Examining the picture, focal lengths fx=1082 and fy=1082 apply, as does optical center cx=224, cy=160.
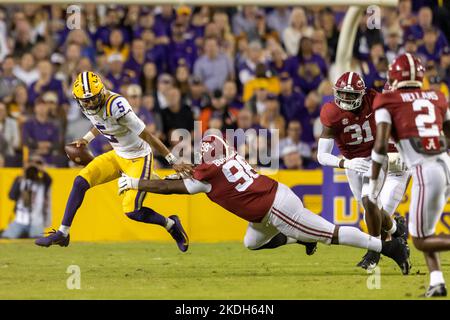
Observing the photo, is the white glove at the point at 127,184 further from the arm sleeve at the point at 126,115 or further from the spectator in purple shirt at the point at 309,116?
the spectator in purple shirt at the point at 309,116

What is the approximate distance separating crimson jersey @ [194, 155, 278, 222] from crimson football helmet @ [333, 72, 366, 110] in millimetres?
1322

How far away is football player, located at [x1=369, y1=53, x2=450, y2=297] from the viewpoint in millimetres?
8188

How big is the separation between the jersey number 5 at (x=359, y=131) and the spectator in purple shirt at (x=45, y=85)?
6.50 meters

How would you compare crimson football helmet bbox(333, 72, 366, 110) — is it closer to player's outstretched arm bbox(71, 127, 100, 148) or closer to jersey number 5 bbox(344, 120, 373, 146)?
jersey number 5 bbox(344, 120, 373, 146)

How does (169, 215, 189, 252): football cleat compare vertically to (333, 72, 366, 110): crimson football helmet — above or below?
below

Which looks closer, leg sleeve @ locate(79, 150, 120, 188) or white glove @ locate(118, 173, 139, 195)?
white glove @ locate(118, 173, 139, 195)

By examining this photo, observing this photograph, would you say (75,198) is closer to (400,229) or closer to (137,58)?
(400,229)

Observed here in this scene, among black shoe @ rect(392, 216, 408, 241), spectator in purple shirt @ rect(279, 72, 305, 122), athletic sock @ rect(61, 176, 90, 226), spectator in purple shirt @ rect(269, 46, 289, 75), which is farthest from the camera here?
spectator in purple shirt @ rect(269, 46, 289, 75)

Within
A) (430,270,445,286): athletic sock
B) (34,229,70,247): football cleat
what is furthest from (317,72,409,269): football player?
(34,229,70,247): football cleat

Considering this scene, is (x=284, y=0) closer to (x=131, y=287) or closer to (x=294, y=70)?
(x=294, y=70)

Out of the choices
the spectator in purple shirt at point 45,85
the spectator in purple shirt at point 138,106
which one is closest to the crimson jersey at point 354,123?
the spectator in purple shirt at point 138,106

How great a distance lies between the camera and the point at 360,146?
10.7m

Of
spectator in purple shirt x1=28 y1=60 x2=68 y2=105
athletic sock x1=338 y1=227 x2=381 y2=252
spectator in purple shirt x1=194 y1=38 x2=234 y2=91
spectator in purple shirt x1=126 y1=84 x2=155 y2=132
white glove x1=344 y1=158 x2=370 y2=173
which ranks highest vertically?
spectator in purple shirt x1=194 y1=38 x2=234 y2=91

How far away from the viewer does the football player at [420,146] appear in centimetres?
819
